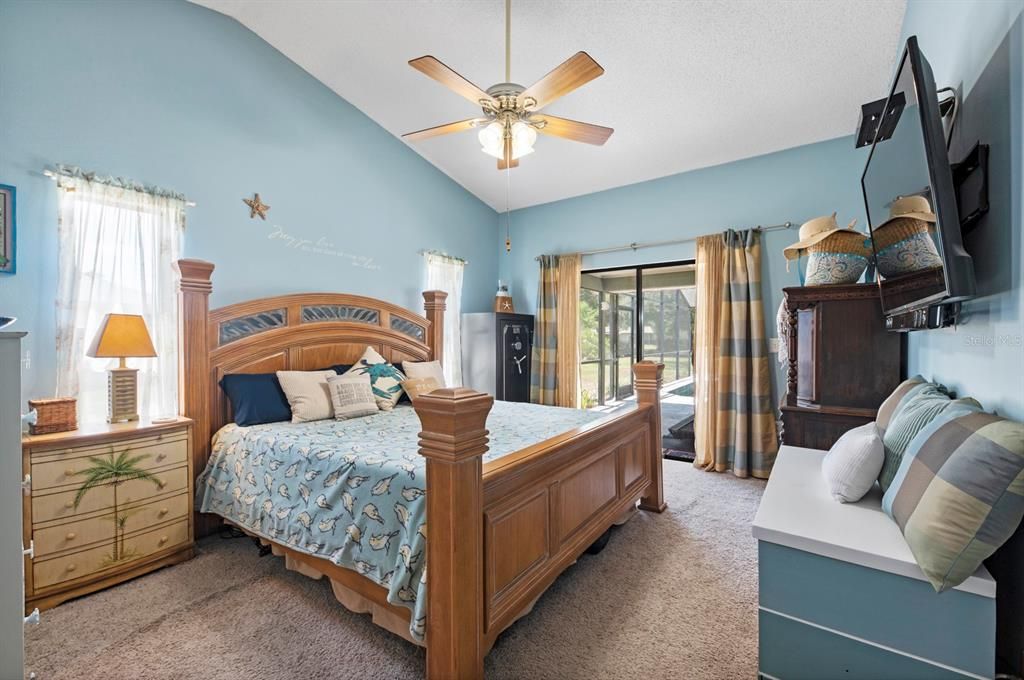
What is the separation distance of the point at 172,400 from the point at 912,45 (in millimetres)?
3783

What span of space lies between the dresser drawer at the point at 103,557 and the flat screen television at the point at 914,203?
349cm

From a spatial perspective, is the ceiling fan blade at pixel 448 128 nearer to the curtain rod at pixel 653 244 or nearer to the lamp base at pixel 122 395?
the lamp base at pixel 122 395

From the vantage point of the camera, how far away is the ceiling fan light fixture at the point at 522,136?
239 centimetres

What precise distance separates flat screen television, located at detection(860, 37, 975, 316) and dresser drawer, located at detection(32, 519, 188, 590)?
3495 millimetres

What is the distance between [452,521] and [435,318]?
3.22m

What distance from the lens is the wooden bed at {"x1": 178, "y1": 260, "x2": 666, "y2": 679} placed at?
4.55 ft

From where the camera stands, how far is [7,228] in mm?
2164

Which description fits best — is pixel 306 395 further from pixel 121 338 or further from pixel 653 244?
pixel 653 244

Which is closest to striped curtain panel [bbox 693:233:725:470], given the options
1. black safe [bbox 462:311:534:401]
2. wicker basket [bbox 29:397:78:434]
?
black safe [bbox 462:311:534:401]

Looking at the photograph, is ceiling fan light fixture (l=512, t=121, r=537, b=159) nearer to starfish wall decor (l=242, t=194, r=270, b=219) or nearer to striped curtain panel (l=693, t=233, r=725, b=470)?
starfish wall decor (l=242, t=194, r=270, b=219)

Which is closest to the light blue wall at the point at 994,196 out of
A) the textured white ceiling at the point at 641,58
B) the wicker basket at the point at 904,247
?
the wicker basket at the point at 904,247

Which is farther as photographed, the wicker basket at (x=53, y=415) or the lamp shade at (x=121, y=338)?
the lamp shade at (x=121, y=338)

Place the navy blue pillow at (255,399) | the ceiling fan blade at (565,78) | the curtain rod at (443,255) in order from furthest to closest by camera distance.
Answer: the curtain rod at (443,255) < the navy blue pillow at (255,399) < the ceiling fan blade at (565,78)

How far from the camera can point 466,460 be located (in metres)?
1.40
